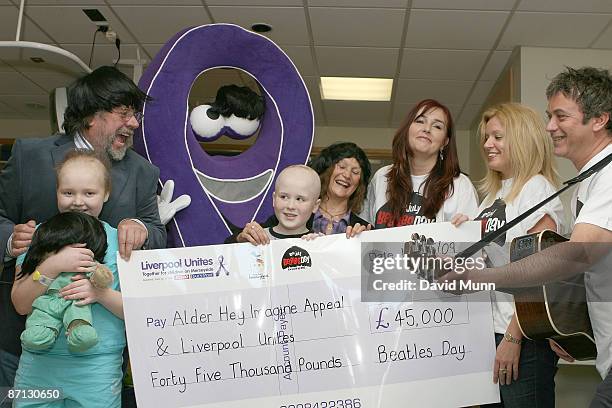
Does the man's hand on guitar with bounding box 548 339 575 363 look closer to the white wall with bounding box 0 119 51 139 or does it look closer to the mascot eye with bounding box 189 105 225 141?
the mascot eye with bounding box 189 105 225 141

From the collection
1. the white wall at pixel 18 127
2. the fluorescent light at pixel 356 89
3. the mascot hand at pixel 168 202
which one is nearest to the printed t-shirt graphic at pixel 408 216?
the mascot hand at pixel 168 202

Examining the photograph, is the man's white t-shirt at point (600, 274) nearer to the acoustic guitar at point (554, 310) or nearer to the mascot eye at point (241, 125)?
the acoustic guitar at point (554, 310)

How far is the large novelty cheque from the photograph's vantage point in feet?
5.71

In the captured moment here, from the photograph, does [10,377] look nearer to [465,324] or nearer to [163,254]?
[163,254]

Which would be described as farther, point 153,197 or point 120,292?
point 153,197

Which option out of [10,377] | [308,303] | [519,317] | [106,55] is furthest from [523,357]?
[106,55]

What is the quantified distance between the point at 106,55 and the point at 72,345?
374 centimetres

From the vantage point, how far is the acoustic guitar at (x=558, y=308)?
1606 millimetres

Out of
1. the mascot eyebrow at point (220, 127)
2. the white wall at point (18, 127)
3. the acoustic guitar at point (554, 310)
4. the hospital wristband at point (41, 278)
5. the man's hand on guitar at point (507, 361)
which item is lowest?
the man's hand on guitar at point (507, 361)

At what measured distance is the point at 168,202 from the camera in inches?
85.0

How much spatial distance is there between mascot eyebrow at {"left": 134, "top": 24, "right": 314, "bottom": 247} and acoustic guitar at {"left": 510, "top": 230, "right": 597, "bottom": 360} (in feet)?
3.04

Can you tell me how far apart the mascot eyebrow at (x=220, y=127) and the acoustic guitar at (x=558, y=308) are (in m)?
0.93

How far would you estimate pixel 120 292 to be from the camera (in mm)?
1737

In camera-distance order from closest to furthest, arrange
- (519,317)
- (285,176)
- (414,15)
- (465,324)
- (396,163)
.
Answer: (519,317), (465,324), (285,176), (396,163), (414,15)
